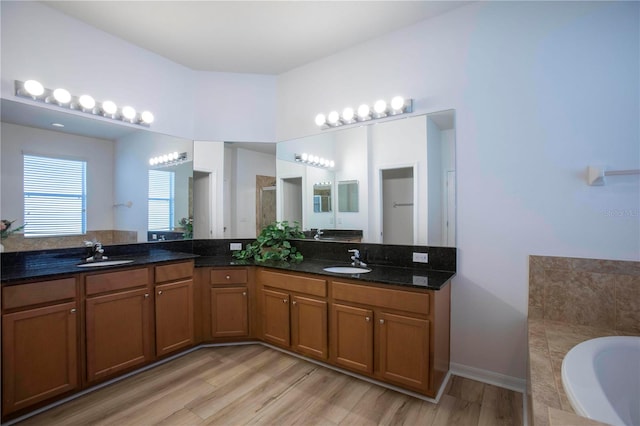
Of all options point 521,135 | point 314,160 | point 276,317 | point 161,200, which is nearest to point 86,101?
point 161,200

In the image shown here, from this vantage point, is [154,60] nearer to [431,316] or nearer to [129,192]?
[129,192]

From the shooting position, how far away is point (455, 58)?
→ 90.7 inches

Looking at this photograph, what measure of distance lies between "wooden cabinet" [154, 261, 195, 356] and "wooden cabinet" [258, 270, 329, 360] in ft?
2.17

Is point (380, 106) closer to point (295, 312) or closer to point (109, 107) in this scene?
point (295, 312)

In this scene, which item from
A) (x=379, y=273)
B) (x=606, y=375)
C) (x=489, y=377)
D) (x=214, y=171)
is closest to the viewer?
(x=606, y=375)

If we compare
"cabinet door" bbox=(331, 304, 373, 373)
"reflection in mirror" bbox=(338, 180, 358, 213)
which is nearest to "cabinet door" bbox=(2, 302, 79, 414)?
"cabinet door" bbox=(331, 304, 373, 373)

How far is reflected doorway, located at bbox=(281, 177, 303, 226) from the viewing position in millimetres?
3221

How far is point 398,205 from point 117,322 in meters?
2.42

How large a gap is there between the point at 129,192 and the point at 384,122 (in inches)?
96.9

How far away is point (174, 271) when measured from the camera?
2588 millimetres

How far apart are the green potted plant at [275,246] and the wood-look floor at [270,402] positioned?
1.00 meters

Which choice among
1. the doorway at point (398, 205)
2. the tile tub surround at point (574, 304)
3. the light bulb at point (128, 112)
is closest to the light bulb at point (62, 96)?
Result: the light bulb at point (128, 112)

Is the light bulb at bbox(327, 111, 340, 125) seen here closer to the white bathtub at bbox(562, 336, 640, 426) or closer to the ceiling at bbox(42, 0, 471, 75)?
the ceiling at bbox(42, 0, 471, 75)

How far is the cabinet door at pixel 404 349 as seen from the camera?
193 centimetres
